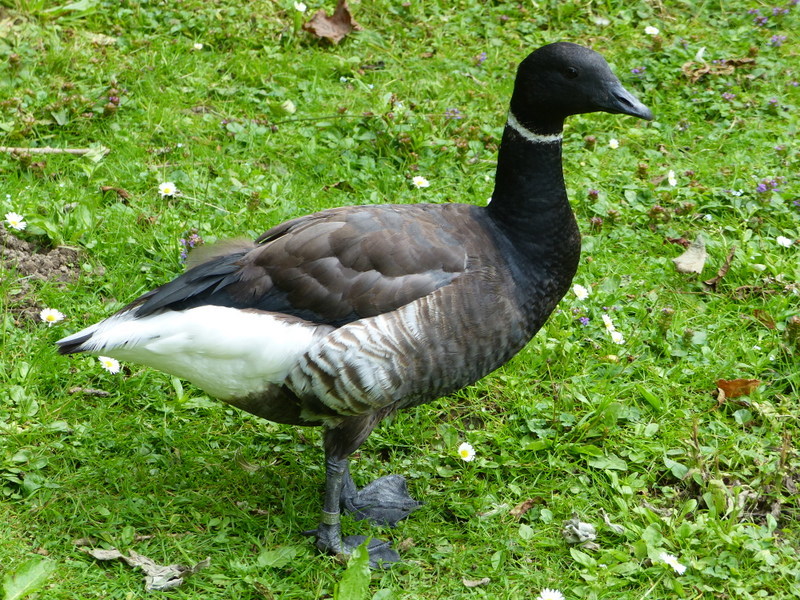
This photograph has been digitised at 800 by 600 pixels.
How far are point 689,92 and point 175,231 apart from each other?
363 cm

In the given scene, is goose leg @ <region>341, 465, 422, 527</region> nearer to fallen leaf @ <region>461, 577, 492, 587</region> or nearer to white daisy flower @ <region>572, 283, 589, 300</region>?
fallen leaf @ <region>461, 577, 492, 587</region>

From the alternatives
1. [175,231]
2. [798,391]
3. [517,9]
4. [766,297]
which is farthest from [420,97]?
[798,391]

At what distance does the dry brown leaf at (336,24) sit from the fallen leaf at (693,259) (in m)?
2.95

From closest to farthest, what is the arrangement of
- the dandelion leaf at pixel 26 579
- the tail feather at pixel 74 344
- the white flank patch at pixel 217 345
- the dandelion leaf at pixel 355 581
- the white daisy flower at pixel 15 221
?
the dandelion leaf at pixel 26 579, the dandelion leaf at pixel 355 581, the white flank patch at pixel 217 345, the tail feather at pixel 74 344, the white daisy flower at pixel 15 221

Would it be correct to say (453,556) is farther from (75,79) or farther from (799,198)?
(75,79)

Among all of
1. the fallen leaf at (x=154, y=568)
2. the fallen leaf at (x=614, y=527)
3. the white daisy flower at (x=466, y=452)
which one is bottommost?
the fallen leaf at (x=614, y=527)

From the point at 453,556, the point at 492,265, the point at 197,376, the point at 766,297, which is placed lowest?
the point at 453,556

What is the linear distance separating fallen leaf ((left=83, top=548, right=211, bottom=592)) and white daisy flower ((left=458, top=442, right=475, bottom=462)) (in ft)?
3.67

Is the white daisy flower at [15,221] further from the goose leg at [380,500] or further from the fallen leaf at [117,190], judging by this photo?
the goose leg at [380,500]

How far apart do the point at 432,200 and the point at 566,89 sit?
67.3 inches

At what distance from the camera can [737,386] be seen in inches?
161

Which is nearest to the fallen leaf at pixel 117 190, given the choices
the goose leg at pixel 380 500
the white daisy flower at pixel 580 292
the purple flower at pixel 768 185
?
the goose leg at pixel 380 500

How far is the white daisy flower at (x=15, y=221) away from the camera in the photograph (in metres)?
→ 4.41

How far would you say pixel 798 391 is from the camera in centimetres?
416
